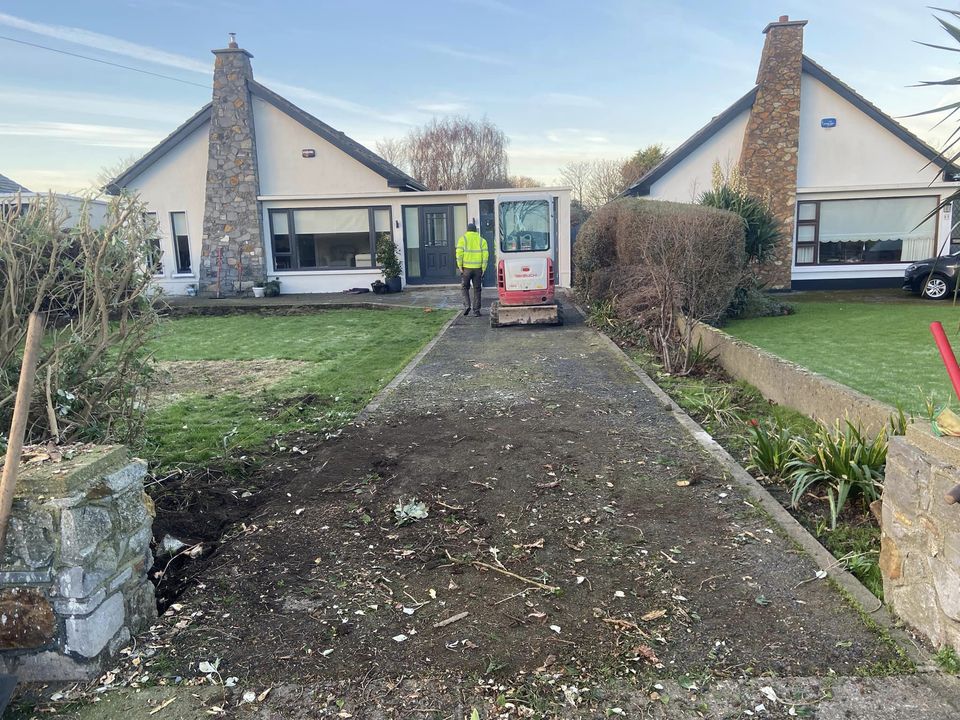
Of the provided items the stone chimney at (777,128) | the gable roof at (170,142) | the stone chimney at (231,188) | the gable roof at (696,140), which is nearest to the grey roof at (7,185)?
Answer: the gable roof at (170,142)

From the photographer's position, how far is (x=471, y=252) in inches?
552

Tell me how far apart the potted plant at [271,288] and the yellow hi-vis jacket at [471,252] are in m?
8.38

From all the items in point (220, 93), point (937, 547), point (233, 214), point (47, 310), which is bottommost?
point (937, 547)

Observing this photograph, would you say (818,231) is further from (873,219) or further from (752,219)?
(752,219)

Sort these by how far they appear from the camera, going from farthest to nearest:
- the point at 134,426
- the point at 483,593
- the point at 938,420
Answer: the point at 134,426, the point at 483,593, the point at 938,420

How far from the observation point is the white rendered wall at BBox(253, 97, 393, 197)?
65.9 ft

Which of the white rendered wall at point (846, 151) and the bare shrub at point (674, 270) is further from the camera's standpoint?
the white rendered wall at point (846, 151)

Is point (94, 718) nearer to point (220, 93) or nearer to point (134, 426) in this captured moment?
point (134, 426)

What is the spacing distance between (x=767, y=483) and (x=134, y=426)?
15.0ft

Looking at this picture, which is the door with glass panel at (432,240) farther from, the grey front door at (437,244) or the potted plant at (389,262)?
the potted plant at (389,262)

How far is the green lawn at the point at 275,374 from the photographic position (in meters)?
6.20

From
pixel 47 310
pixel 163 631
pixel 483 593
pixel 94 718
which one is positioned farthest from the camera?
pixel 47 310

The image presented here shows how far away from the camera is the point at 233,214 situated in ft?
66.3

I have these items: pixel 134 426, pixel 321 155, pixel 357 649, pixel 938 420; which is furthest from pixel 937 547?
pixel 321 155
